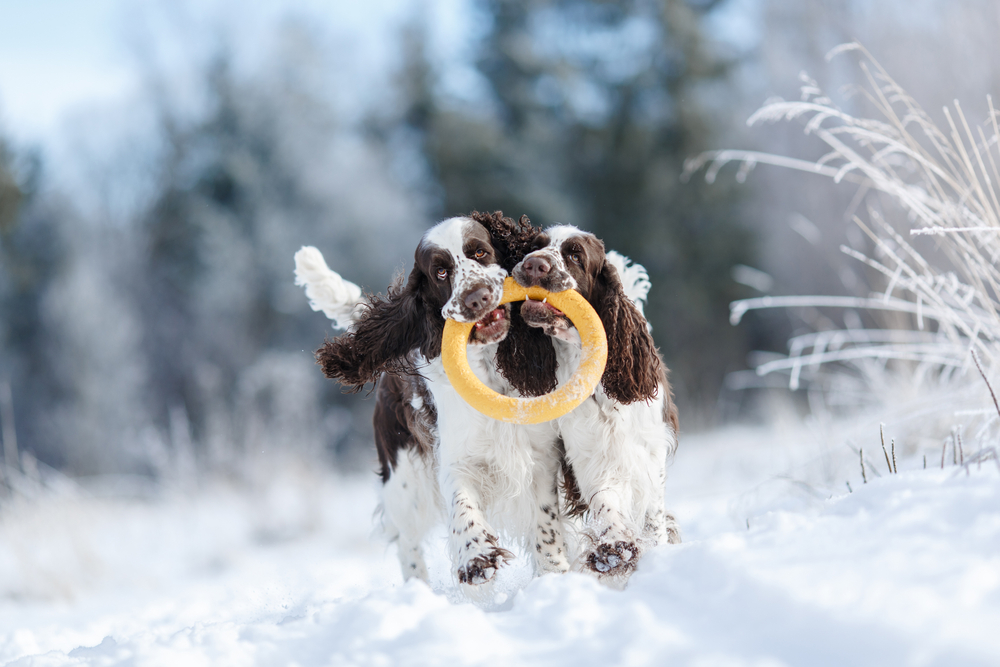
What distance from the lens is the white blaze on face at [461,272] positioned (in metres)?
2.24

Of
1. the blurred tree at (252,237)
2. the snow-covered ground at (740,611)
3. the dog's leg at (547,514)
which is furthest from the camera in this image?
the blurred tree at (252,237)

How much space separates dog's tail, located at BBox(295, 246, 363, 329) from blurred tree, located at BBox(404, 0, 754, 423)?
938 centimetres

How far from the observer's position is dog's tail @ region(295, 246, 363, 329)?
3.06m

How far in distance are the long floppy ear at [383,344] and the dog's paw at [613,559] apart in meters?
0.84

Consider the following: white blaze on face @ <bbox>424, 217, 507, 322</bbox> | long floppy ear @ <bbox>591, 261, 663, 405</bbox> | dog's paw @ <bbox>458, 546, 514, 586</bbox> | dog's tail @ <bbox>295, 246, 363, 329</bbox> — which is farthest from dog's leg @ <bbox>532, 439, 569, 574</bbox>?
dog's tail @ <bbox>295, 246, 363, 329</bbox>

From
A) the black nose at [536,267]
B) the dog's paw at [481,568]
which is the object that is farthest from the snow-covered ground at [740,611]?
the black nose at [536,267]

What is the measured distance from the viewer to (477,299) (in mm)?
2197

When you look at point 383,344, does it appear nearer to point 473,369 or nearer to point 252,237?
point 473,369

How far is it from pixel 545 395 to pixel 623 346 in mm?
307

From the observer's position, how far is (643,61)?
13555 millimetres

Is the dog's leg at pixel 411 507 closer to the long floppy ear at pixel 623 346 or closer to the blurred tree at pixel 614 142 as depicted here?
the long floppy ear at pixel 623 346

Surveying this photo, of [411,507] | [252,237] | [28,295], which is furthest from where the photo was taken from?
[252,237]

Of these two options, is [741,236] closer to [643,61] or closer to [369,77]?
[643,61]

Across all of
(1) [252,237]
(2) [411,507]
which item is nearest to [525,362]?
(2) [411,507]
